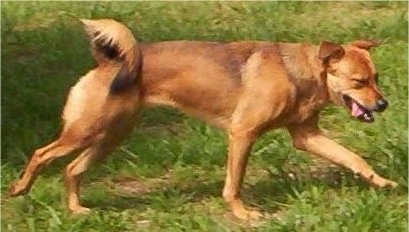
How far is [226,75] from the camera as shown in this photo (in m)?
6.45

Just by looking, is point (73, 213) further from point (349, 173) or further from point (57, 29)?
point (57, 29)

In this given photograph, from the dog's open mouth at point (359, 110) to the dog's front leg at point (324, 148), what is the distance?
0.29 metres

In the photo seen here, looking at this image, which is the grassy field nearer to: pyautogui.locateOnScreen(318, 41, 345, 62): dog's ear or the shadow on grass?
the shadow on grass

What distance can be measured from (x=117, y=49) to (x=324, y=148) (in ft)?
4.45

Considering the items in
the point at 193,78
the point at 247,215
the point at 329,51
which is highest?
the point at 329,51

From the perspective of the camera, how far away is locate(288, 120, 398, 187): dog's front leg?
21.8 feet

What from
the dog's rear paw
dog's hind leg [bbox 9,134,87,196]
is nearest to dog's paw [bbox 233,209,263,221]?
dog's hind leg [bbox 9,134,87,196]

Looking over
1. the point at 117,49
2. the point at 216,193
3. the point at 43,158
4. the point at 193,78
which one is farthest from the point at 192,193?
the point at 117,49

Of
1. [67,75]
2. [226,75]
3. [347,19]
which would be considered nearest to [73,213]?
[226,75]

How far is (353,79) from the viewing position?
6.43 m

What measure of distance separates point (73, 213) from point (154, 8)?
18.1 ft

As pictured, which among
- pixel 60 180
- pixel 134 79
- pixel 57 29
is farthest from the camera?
pixel 57 29

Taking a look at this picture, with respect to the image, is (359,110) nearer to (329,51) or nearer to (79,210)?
(329,51)

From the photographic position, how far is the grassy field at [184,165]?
20.5 ft
